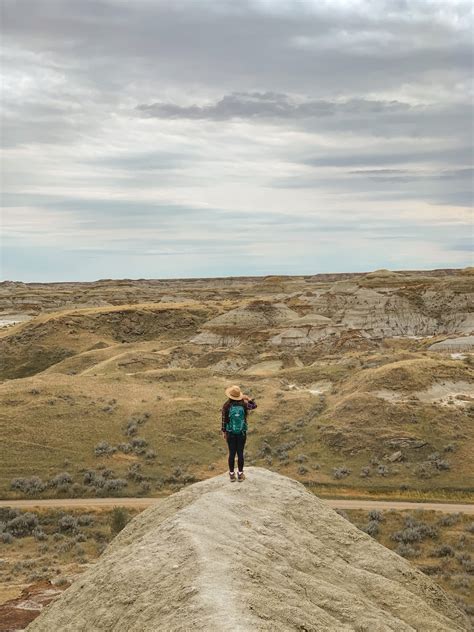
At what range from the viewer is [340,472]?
40406 millimetres

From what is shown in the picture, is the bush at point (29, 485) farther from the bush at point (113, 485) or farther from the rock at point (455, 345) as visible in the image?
the rock at point (455, 345)

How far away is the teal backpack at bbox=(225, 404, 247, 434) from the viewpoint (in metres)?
14.9

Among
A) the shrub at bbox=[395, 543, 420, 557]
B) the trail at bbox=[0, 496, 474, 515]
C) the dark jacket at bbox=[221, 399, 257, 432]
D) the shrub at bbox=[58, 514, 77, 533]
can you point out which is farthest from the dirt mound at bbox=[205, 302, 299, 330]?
the dark jacket at bbox=[221, 399, 257, 432]

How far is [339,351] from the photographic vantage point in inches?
3233

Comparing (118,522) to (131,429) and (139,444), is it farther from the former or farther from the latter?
(131,429)

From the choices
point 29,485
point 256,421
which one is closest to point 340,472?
point 256,421

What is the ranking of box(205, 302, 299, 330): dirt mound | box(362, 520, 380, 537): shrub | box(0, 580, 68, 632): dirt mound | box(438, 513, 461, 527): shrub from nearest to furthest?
box(0, 580, 68, 632): dirt mound → box(362, 520, 380, 537): shrub → box(438, 513, 461, 527): shrub → box(205, 302, 299, 330): dirt mound

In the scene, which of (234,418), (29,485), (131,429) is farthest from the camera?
(131,429)

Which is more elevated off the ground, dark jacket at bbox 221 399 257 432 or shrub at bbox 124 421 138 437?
dark jacket at bbox 221 399 257 432

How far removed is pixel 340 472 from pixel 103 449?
52.3ft

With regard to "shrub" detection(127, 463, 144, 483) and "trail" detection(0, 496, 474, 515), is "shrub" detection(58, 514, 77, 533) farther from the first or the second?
"shrub" detection(127, 463, 144, 483)

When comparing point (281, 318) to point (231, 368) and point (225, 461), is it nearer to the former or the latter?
point (231, 368)

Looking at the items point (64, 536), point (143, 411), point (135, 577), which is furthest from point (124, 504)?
point (135, 577)

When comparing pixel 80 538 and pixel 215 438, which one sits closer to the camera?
pixel 80 538
